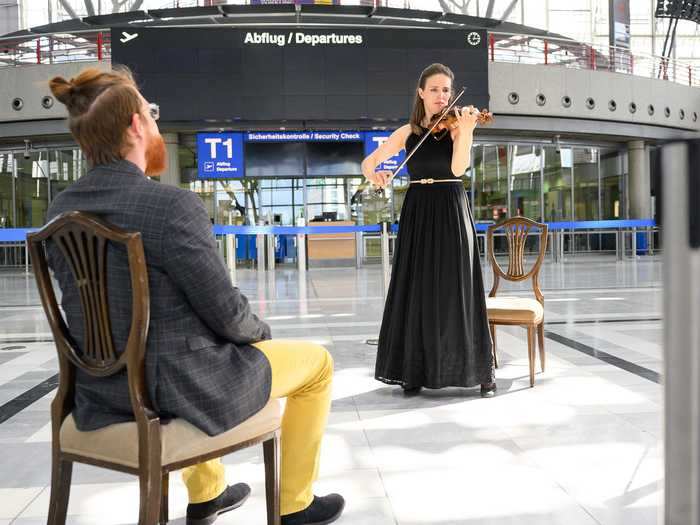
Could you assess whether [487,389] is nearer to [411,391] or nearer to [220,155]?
[411,391]

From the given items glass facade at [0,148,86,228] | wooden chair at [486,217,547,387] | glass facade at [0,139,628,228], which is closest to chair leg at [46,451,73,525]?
wooden chair at [486,217,547,387]

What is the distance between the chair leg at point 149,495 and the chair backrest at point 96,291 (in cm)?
12

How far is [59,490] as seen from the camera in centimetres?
162

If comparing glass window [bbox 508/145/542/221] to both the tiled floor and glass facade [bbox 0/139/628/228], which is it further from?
the tiled floor

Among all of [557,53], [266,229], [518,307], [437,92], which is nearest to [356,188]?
[557,53]

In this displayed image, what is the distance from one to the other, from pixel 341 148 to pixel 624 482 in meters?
14.3

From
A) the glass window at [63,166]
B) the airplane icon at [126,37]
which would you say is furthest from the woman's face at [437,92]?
the glass window at [63,166]

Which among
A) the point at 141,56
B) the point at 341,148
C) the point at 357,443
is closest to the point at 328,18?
the point at 341,148

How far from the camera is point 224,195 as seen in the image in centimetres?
1720

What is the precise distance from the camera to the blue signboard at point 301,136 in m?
15.2

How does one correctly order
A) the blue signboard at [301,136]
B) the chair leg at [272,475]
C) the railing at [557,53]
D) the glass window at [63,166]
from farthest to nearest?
the glass window at [63,166], the railing at [557,53], the blue signboard at [301,136], the chair leg at [272,475]

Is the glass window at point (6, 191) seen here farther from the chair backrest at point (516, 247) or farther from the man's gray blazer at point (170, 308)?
the man's gray blazer at point (170, 308)

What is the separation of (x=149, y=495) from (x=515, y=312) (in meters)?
2.62

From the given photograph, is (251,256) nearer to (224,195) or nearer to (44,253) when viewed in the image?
(224,195)
